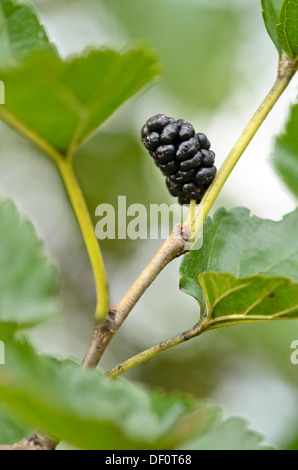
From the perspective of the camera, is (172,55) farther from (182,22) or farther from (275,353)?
(275,353)

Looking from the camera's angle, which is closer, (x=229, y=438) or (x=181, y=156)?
(x=229, y=438)

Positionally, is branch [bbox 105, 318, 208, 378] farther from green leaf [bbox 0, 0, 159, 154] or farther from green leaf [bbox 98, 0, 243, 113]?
green leaf [bbox 98, 0, 243, 113]

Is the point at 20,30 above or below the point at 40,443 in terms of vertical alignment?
above

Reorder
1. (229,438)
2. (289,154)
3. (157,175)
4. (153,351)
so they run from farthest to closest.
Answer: (157,175) → (289,154) → (153,351) → (229,438)

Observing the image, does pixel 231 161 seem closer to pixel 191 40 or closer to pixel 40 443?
pixel 40 443

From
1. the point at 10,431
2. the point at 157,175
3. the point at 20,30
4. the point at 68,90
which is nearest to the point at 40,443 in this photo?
the point at 10,431

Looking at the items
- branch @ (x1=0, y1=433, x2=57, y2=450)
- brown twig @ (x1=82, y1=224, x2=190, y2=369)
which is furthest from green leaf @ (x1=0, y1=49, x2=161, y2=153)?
branch @ (x1=0, y1=433, x2=57, y2=450)
